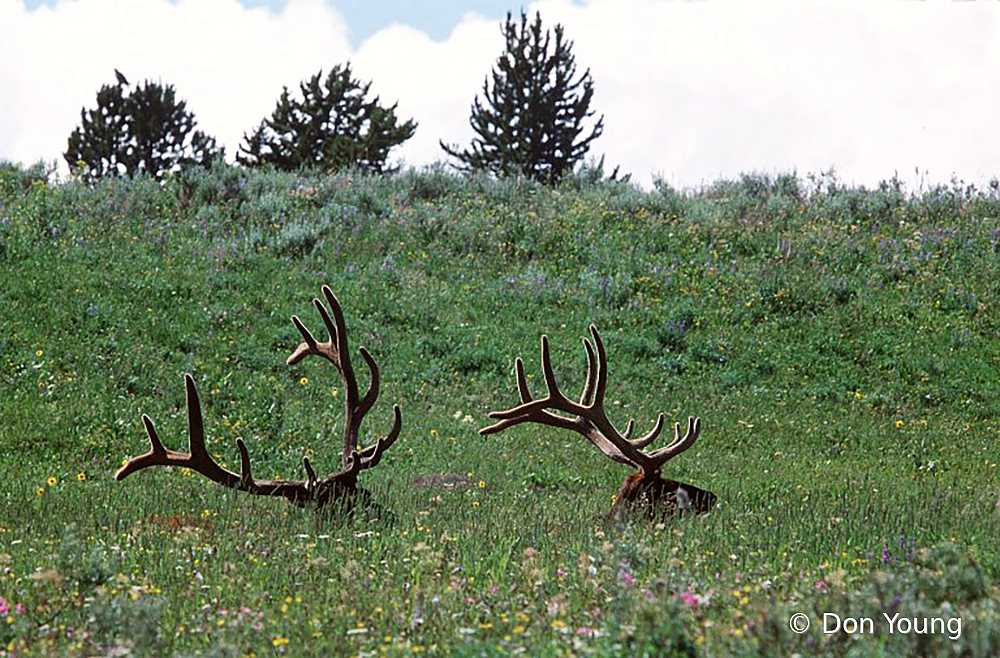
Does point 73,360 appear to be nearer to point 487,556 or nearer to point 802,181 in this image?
point 487,556

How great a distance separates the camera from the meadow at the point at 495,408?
4340 mm

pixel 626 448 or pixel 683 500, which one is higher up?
pixel 626 448

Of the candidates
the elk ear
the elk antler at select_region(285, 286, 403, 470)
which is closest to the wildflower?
the elk ear

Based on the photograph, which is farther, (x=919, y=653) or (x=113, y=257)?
(x=113, y=257)

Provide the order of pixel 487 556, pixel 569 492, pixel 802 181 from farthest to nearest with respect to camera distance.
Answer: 1. pixel 802 181
2. pixel 569 492
3. pixel 487 556

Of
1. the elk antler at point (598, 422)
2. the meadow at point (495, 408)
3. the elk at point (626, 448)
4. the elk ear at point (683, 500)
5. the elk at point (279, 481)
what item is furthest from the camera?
the elk antler at point (598, 422)

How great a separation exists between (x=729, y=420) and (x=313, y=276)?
8.12 m

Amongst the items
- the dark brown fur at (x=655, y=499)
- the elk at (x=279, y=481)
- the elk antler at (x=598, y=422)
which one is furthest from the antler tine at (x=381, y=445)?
the dark brown fur at (x=655, y=499)

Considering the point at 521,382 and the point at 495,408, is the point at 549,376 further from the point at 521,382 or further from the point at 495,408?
the point at 495,408

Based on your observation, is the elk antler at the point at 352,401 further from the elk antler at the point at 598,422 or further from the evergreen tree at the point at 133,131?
the evergreen tree at the point at 133,131

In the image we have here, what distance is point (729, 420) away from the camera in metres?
14.4

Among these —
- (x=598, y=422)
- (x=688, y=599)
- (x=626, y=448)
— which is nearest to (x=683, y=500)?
(x=626, y=448)

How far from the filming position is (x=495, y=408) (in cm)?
1476

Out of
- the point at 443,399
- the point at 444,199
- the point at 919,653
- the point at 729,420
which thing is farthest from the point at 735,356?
the point at 919,653
